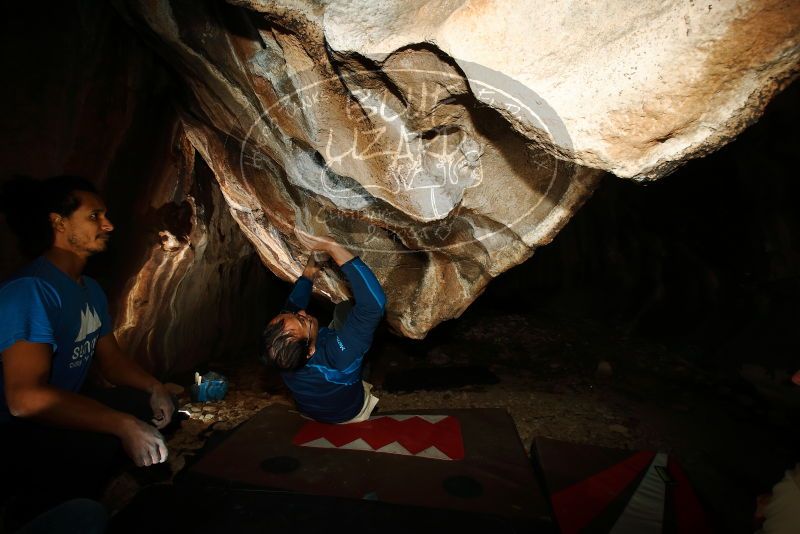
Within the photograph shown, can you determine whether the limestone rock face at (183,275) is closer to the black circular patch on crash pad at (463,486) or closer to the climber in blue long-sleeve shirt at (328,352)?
the climber in blue long-sleeve shirt at (328,352)

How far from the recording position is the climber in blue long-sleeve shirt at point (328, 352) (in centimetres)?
245

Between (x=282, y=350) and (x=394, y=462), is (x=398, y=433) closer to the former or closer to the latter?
(x=394, y=462)

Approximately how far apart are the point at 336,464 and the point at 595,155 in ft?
6.89

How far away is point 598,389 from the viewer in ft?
14.7

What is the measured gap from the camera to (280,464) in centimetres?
230

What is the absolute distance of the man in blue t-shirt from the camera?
5.45ft

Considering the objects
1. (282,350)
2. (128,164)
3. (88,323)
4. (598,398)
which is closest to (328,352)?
(282,350)

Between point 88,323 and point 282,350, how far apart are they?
103 centimetres

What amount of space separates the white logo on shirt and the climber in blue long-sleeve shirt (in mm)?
910

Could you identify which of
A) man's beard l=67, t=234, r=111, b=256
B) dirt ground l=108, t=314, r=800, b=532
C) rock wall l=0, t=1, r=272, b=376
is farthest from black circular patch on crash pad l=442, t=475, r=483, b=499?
rock wall l=0, t=1, r=272, b=376

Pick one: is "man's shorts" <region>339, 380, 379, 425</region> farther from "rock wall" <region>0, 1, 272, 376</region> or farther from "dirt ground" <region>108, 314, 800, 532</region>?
"rock wall" <region>0, 1, 272, 376</region>

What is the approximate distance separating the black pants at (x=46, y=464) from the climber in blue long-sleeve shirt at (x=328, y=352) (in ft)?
3.06

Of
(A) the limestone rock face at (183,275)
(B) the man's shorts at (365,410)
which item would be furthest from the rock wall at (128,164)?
(B) the man's shorts at (365,410)

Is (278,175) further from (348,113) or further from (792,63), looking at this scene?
(792,63)
